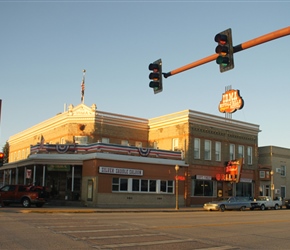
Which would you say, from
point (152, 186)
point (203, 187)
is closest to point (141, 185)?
point (152, 186)

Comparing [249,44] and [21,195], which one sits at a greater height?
[249,44]

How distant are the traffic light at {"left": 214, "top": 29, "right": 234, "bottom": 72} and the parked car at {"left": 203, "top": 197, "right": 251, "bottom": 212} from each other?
952 inches

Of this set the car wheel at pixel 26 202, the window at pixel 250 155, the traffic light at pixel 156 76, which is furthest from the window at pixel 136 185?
the traffic light at pixel 156 76

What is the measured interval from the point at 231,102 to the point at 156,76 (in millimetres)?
30152

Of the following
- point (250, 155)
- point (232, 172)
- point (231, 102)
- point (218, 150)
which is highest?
point (231, 102)

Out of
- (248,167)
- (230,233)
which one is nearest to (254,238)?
(230,233)

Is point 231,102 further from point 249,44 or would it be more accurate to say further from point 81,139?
point 249,44

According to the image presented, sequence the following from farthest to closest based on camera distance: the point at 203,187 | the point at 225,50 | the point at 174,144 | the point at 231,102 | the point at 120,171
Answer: the point at 231,102 → the point at 174,144 → the point at 203,187 → the point at 120,171 → the point at 225,50

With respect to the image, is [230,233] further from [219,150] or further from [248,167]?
[248,167]

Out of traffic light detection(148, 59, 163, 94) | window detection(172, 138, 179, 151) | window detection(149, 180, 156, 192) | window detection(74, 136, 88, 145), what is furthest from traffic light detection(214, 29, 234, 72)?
window detection(74, 136, 88, 145)

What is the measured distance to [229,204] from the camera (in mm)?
35594

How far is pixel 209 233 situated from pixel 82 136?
27.7 metres

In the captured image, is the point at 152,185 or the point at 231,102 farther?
the point at 231,102

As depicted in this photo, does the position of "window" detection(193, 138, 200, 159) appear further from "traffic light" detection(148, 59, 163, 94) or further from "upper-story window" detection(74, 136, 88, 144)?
"traffic light" detection(148, 59, 163, 94)
